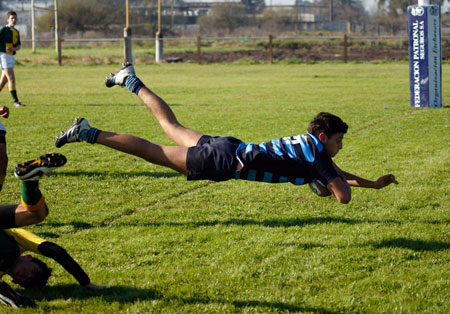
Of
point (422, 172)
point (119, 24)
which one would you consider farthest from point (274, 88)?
point (119, 24)

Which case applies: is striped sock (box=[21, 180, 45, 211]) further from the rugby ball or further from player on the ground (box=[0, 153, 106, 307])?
the rugby ball

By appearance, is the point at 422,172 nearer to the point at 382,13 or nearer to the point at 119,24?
the point at 119,24

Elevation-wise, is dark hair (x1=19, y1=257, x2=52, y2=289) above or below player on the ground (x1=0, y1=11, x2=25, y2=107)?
below

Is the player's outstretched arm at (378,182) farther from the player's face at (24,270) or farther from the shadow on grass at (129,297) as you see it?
the player's face at (24,270)

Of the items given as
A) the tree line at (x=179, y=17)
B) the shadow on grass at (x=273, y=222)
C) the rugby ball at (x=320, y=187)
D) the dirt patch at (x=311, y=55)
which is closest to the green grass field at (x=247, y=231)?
the shadow on grass at (x=273, y=222)

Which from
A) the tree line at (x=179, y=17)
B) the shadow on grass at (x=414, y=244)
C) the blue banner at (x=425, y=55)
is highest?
the tree line at (x=179, y=17)

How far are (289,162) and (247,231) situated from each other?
3.45 feet

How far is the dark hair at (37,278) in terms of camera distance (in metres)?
4.23

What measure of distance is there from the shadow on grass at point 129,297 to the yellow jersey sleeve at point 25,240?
332 mm

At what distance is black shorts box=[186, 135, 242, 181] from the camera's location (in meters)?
5.02

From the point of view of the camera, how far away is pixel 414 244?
17.0ft

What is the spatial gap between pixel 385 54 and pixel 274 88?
21.0m

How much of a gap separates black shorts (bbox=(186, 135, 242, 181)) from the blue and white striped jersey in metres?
0.08

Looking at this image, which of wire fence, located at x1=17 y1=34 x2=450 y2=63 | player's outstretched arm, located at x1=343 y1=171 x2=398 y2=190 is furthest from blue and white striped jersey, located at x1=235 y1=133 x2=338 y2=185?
wire fence, located at x1=17 y1=34 x2=450 y2=63
